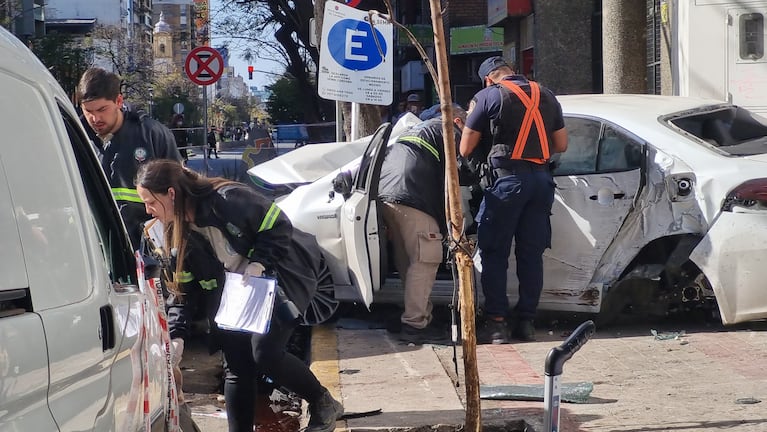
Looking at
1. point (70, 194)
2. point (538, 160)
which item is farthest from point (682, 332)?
point (70, 194)

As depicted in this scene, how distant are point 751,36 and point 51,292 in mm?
9697

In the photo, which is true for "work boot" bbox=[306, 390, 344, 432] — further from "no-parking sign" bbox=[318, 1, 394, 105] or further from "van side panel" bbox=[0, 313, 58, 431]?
"no-parking sign" bbox=[318, 1, 394, 105]

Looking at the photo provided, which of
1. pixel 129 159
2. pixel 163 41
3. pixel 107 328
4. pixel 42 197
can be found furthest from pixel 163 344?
pixel 163 41

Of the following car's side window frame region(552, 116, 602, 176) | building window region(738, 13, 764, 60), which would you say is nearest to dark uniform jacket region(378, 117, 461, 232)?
car's side window frame region(552, 116, 602, 176)

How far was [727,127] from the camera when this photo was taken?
23.7 feet

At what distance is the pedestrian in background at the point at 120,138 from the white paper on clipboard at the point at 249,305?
1410 mm

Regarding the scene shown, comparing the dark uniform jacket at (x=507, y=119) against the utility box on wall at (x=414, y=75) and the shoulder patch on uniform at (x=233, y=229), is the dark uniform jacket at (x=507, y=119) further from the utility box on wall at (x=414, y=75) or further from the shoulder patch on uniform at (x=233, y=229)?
the utility box on wall at (x=414, y=75)

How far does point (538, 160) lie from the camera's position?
6.86 meters

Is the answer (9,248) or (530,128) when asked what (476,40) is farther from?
(9,248)

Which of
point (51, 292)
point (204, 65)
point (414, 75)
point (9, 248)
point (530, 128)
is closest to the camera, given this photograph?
point (9, 248)

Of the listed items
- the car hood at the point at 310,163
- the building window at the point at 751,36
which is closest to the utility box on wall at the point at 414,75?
the building window at the point at 751,36

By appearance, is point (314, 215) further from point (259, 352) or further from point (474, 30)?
point (474, 30)

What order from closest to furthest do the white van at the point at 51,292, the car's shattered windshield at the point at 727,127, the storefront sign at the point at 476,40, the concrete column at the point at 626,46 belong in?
the white van at the point at 51,292, the car's shattered windshield at the point at 727,127, the concrete column at the point at 626,46, the storefront sign at the point at 476,40

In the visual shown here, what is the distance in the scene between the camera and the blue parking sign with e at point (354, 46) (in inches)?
382
